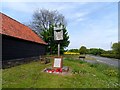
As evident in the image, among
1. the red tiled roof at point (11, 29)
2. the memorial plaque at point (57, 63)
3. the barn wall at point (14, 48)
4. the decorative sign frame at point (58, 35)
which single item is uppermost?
the red tiled roof at point (11, 29)

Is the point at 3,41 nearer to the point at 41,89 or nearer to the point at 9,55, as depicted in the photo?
the point at 9,55

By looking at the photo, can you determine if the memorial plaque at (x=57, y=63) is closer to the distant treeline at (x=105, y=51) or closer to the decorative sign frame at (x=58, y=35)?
the decorative sign frame at (x=58, y=35)

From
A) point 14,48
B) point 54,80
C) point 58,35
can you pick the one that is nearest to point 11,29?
point 14,48

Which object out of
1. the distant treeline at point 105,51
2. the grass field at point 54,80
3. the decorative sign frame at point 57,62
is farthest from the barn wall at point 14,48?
the distant treeline at point 105,51

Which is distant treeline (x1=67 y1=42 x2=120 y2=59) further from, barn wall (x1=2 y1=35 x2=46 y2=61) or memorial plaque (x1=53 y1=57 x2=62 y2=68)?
memorial plaque (x1=53 y1=57 x2=62 y2=68)

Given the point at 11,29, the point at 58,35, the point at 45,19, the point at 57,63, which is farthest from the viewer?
the point at 45,19

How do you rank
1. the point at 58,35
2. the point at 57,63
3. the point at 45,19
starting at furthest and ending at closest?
the point at 45,19 → the point at 58,35 → the point at 57,63

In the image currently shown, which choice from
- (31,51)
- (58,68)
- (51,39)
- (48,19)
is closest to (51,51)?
(51,39)

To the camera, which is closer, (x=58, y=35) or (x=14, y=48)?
(x=58, y=35)

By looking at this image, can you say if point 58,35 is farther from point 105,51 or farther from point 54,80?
point 105,51

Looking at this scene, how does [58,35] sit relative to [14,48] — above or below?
above

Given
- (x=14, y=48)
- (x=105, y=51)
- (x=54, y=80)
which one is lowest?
(x=54, y=80)

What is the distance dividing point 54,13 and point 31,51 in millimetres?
32774

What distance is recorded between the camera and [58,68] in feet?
45.0
